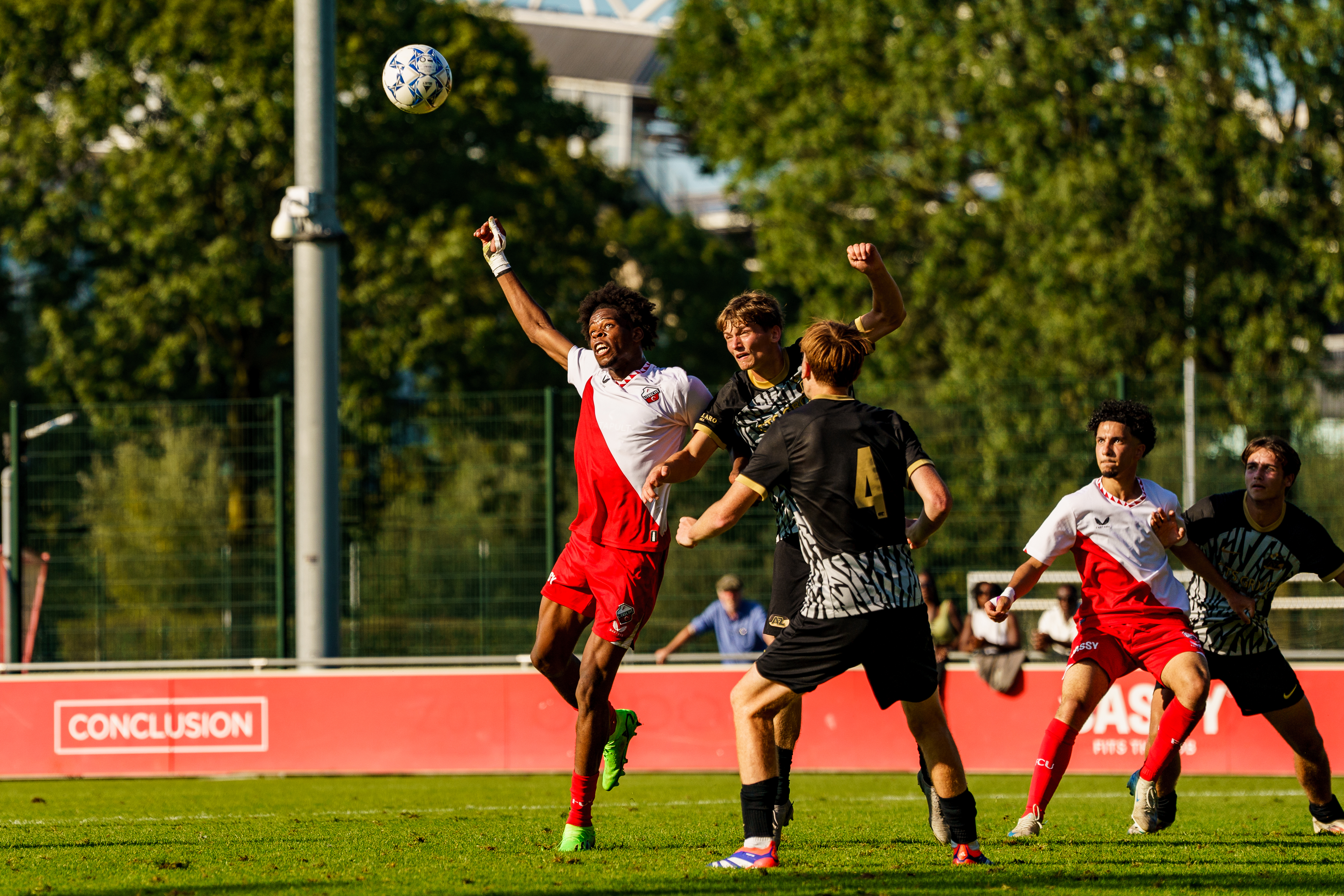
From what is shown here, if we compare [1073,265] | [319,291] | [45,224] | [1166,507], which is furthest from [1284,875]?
[45,224]

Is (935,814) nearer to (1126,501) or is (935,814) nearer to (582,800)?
(582,800)

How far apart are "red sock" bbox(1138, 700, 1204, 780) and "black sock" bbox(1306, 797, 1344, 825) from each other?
0.97 m

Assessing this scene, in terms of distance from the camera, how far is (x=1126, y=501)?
23.4ft

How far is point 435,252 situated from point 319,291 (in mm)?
13208

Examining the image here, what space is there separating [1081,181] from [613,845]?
19415mm

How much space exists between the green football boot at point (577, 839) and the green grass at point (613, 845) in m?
0.10

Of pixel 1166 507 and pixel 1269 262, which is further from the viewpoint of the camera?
pixel 1269 262

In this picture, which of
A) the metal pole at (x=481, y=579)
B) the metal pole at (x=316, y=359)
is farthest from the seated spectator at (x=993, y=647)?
the metal pole at (x=316, y=359)

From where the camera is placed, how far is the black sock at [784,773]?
6520 millimetres

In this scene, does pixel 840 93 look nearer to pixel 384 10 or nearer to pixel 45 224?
pixel 384 10

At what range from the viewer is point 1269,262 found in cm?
2416

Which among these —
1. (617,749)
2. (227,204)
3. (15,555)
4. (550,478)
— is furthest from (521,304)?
(227,204)

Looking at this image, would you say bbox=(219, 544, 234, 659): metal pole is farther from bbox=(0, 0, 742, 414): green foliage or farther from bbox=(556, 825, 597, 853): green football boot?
bbox=(0, 0, 742, 414): green foliage

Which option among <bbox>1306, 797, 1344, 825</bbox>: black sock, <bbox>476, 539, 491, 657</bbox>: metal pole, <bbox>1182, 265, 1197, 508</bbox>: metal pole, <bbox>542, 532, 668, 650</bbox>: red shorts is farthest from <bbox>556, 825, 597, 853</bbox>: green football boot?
<bbox>1182, 265, 1197, 508</bbox>: metal pole
